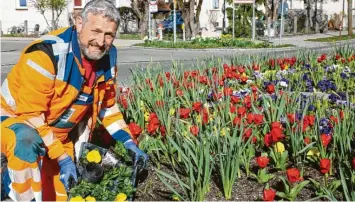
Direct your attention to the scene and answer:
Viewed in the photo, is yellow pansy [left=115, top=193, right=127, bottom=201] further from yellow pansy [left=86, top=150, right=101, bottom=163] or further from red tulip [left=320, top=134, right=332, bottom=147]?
red tulip [left=320, top=134, right=332, bottom=147]

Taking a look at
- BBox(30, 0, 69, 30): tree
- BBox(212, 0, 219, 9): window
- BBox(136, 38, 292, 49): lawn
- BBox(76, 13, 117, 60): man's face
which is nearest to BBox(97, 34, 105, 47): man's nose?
BBox(76, 13, 117, 60): man's face

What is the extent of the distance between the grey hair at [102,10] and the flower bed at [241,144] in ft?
2.90

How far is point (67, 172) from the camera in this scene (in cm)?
310

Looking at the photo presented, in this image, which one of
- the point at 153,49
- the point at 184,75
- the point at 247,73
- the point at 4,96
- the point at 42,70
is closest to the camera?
the point at 42,70

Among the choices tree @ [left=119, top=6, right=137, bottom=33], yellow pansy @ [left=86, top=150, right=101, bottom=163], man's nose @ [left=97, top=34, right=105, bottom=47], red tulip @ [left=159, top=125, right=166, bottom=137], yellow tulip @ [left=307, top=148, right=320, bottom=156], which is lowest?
yellow tulip @ [left=307, top=148, right=320, bottom=156]

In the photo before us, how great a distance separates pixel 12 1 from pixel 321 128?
35779 millimetres

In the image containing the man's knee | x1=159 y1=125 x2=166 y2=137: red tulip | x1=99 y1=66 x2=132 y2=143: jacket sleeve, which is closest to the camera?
the man's knee

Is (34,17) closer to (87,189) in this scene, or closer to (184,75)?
(184,75)

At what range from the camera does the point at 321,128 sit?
4.06 meters

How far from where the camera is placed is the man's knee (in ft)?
9.51

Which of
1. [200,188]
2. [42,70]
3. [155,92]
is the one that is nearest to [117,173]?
[200,188]

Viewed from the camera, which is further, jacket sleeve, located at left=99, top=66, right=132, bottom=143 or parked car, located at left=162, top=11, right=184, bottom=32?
parked car, located at left=162, top=11, right=184, bottom=32

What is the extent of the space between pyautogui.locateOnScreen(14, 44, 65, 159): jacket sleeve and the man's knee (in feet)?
0.19

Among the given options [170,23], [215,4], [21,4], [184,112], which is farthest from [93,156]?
[215,4]
